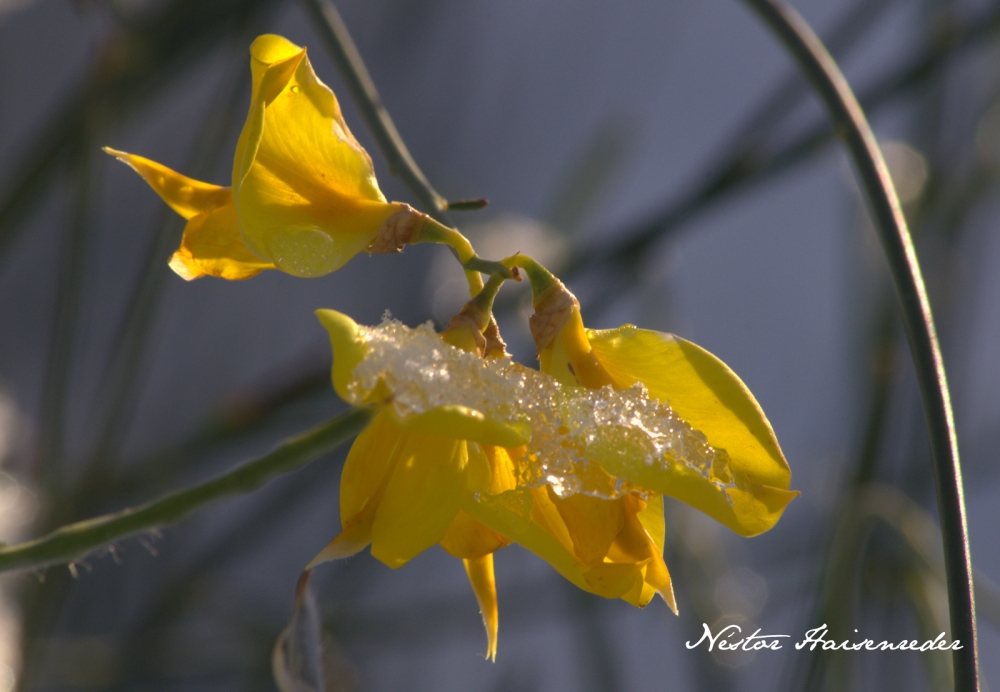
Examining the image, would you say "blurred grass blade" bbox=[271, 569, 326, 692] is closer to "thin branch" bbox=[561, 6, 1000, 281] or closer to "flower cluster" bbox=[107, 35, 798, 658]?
"flower cluster" bbox=[107, 35, 798, 658]

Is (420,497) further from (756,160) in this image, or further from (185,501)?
(756,160)

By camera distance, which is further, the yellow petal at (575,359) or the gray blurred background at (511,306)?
the gray blurred background at (511,306)

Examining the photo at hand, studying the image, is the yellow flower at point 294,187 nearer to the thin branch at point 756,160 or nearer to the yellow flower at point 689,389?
the yellow flower at point 689,389

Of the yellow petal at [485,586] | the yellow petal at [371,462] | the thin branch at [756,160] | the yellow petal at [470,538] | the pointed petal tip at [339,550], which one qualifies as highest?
the thin branch at [756,160]

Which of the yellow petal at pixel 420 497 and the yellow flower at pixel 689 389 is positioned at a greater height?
the yellow flower at pixel 689 389

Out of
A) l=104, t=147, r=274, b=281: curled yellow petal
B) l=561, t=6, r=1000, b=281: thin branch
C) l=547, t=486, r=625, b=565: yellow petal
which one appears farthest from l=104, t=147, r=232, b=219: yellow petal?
l=561, t=6, r=1000, b=281: thin branch

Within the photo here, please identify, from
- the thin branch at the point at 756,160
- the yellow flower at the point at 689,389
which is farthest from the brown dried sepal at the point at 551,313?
the thin branch at the point at 756,160
